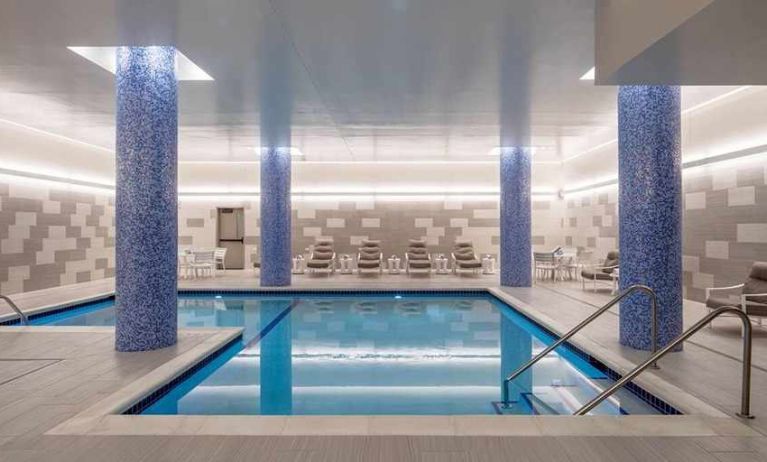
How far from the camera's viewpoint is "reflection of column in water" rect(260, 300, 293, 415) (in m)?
4.25

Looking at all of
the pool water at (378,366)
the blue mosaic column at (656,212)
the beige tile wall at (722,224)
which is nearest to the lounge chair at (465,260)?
the pool water at (378,366)

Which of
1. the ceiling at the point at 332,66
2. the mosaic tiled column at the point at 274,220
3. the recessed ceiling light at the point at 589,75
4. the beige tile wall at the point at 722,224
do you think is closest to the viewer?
the ceiling at the point at 332,66

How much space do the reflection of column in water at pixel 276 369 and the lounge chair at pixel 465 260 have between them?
6.25m

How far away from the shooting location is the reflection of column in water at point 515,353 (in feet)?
15.4

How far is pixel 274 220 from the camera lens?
1094 cm

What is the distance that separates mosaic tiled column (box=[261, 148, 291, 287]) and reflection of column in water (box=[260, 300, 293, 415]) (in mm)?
2652

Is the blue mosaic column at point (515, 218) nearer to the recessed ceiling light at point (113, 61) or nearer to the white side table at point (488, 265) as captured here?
the white side table at point (488, 265)

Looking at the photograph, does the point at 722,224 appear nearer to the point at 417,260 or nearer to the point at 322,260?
the point at 417,260

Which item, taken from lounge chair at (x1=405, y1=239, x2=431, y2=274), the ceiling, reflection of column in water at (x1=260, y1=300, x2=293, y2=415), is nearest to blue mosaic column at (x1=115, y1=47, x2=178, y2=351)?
the ceiling

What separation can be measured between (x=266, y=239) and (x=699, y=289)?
861 cm

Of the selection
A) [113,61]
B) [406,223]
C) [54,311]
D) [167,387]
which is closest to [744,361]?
[167,387]

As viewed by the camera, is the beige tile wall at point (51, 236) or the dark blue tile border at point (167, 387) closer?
the dark blue tile border at point (167, 387)

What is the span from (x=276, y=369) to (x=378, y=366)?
3.71 feet

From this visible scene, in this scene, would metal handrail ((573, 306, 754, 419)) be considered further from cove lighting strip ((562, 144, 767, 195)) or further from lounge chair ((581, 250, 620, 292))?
lounge chair ((581, 250, 620, 292))
